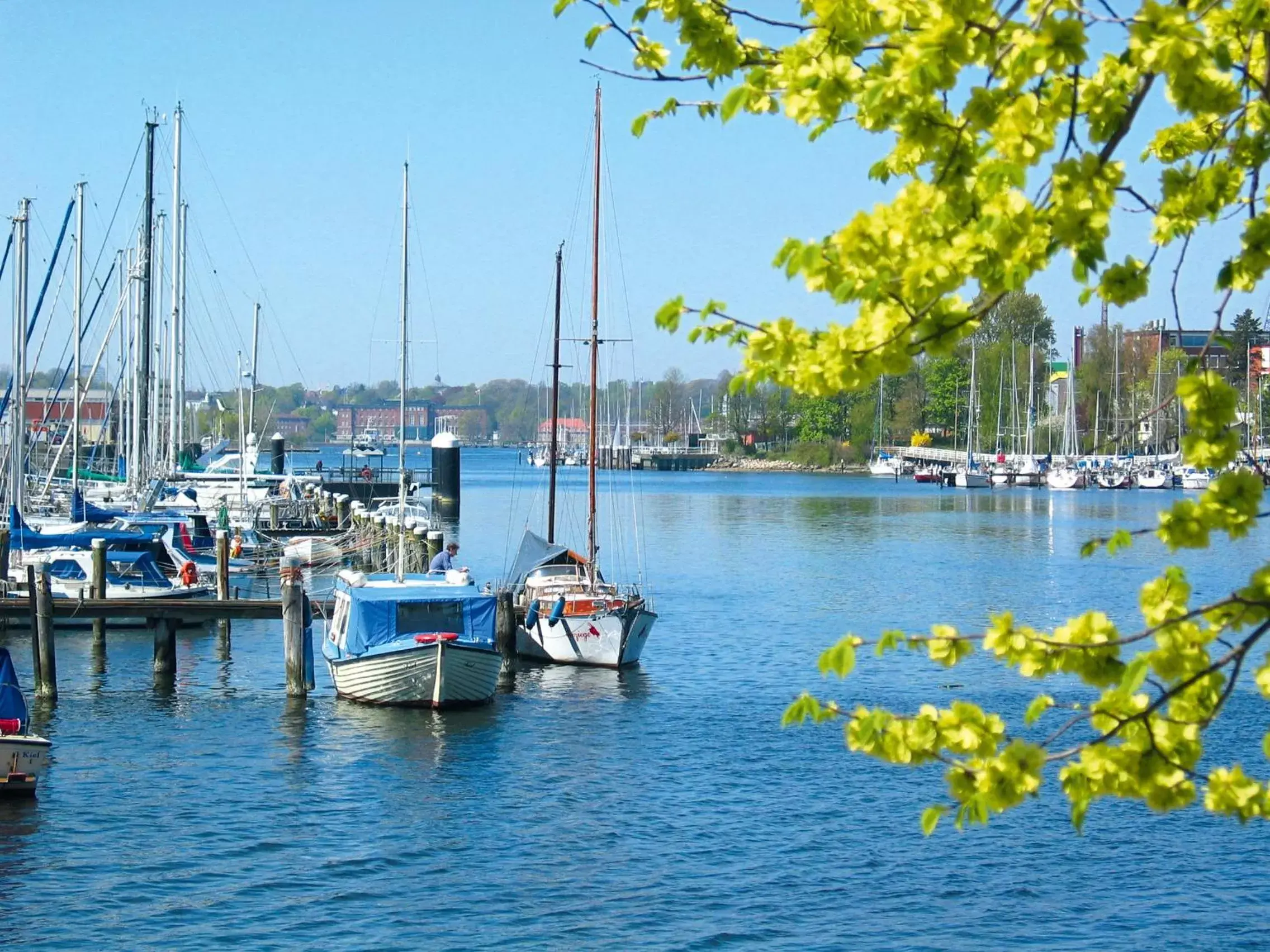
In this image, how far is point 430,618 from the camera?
32.6 metres

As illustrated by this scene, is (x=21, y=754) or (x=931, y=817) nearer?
(x=931, y=817)

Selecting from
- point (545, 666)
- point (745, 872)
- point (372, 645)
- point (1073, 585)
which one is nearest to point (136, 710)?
point (372, 645)

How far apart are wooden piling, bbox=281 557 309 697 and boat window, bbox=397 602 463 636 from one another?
2.04 meters

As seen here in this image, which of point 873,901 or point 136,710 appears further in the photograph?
point 136,710

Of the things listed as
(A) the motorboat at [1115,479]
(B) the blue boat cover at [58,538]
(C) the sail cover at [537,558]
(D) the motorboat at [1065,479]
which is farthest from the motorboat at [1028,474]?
(B) the blue boat cover at [58,538]

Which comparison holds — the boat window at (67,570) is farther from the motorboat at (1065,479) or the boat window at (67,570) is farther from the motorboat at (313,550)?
the motorboat at (1065,479)

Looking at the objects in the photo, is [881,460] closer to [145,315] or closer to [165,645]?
[145,315]

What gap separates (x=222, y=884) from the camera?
2078cm

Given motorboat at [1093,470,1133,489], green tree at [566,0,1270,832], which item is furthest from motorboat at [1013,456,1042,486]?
green tree at [566,0,1270,832]

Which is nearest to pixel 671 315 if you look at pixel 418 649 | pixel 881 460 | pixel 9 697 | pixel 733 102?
pixel 733 102

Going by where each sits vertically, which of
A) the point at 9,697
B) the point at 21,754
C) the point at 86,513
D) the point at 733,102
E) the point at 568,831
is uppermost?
the point at 733,102

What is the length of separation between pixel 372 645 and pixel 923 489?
399 feet

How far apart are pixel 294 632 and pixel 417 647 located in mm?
2655

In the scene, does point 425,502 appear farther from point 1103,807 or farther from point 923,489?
point 1103,807
